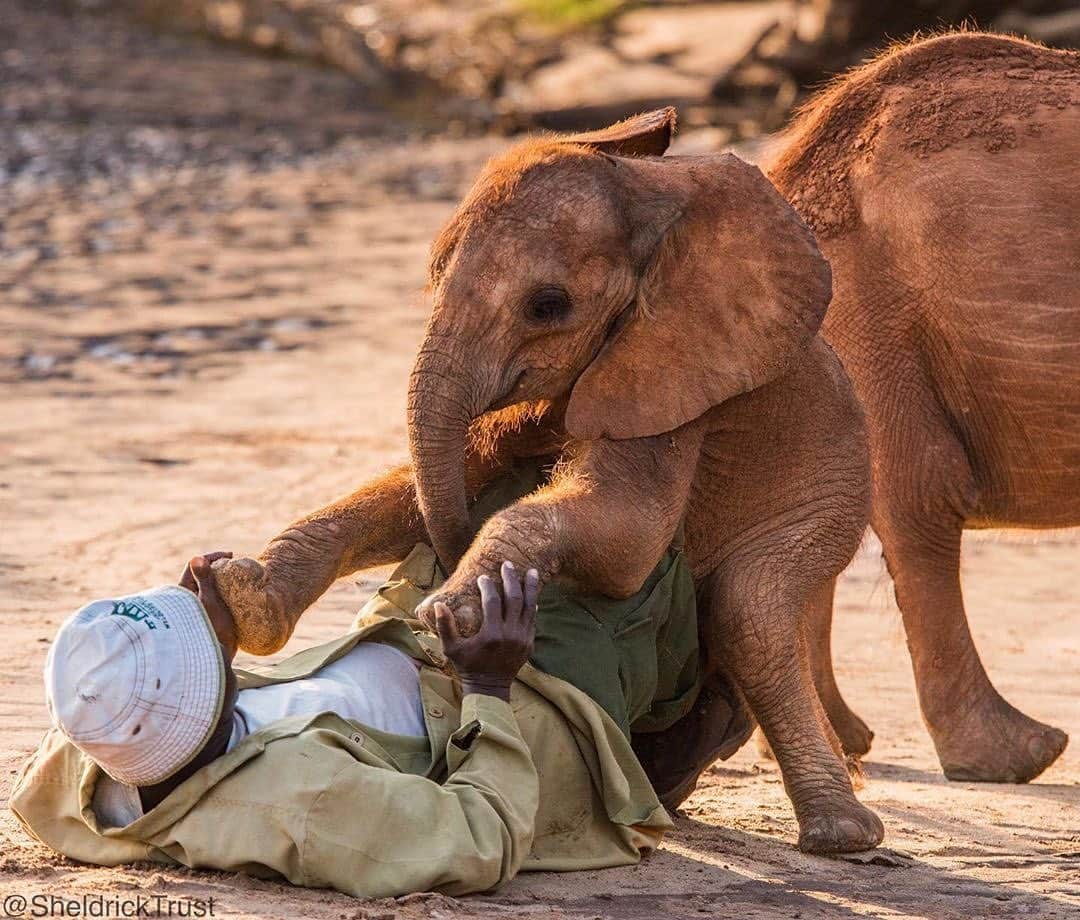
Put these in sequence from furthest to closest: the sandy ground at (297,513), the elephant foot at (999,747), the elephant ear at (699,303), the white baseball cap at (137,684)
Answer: the elephant foot at (999,747) → the elephant ear at (699,303) → the sandy ground at (297,513) → the white baseball cap at (137,684)

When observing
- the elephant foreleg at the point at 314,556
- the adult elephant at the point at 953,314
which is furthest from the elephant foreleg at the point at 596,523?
the adult elephant at the point at 953,314

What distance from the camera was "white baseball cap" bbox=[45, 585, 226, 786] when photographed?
161 inches

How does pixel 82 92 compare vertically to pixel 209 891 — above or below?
above

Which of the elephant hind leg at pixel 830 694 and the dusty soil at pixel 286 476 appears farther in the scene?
the elephant hind leg at pixel 830 694

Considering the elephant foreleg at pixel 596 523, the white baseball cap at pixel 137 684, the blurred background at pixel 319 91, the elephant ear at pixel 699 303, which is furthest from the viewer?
the blurred background at pixel 319 91

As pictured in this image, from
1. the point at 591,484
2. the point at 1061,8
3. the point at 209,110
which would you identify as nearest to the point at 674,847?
the point at 591,484

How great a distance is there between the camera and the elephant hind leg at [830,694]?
251 inches

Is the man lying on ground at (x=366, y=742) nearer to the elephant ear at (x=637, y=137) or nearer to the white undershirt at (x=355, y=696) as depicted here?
the white undershirt at (x=355, y=696)

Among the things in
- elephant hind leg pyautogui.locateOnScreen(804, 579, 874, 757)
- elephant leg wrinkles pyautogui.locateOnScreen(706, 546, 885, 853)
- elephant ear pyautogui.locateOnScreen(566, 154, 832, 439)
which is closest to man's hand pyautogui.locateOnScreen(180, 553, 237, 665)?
elephant ear pyautogui.locateOnScreen(566, 154, 832, 439)

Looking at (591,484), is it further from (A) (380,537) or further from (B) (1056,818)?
(B) (1056,818)

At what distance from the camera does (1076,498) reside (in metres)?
6.50

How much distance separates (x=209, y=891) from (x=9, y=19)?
24603 millimetres

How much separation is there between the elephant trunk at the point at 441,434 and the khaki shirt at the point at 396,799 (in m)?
0.31

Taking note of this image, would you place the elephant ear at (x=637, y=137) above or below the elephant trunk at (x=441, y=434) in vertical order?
above
